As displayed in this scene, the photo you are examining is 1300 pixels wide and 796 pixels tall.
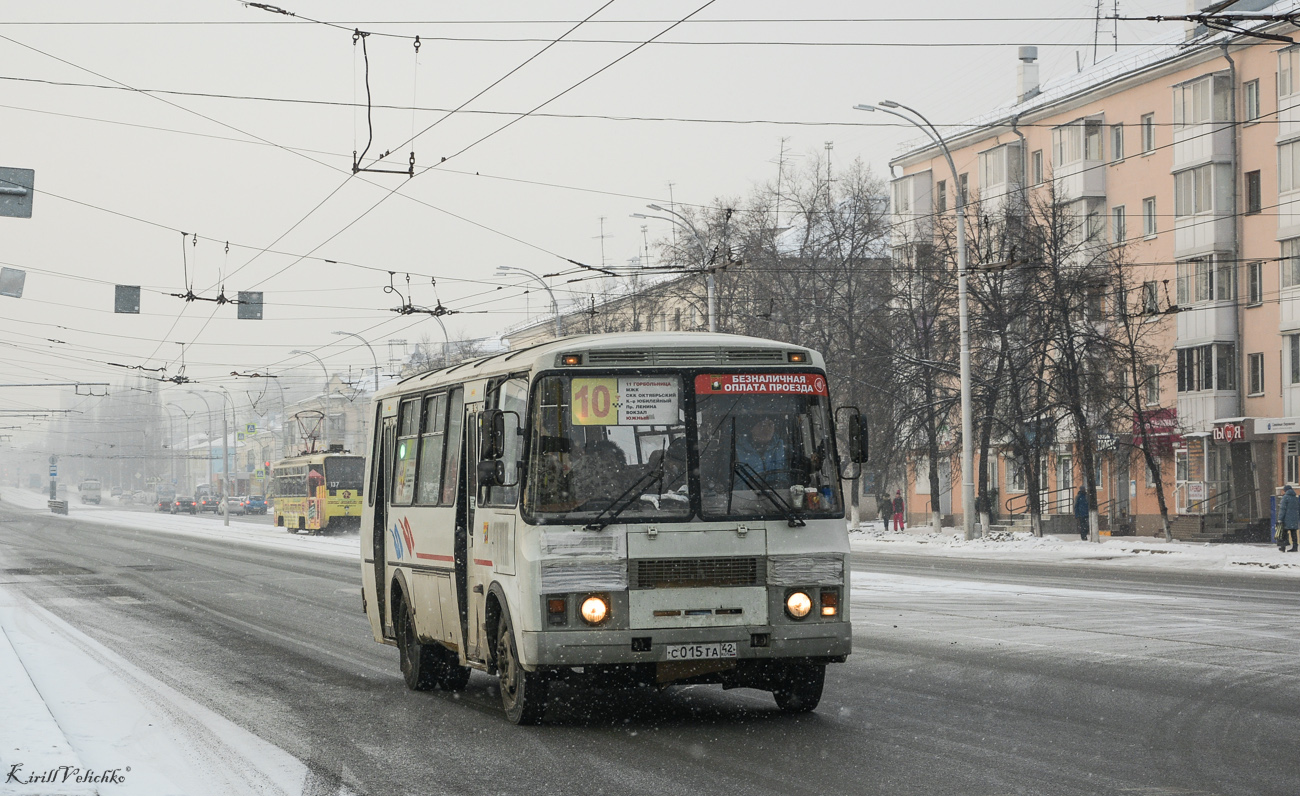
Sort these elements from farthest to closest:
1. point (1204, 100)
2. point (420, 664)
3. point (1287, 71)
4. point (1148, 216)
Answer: point (1148, 216), point (1204, 100), point (1287, 71), point (420, 664)

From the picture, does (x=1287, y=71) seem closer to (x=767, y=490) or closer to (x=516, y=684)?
(x=767, y=490)

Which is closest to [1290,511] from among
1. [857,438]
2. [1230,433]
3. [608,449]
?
[1230,433]

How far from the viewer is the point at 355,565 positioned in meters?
33.2

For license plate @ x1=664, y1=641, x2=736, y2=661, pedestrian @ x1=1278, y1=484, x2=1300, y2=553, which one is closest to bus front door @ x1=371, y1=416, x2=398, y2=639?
license plate @ x1=664, y1=641, x2=736, y2=661

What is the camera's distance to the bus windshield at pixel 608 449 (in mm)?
9500

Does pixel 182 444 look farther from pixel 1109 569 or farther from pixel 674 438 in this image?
pixel 674 438

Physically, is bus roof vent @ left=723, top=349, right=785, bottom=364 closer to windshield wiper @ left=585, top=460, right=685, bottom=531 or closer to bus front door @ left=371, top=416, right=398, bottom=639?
windshield wiper @ left=585, top=460, right=685, bottom=531

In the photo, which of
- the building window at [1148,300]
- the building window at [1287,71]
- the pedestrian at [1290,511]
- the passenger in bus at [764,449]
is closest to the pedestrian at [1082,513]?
the building window at [1148,300]

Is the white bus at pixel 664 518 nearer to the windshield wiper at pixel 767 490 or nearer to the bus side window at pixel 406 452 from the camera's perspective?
the windshield wiper at pixel 767 490

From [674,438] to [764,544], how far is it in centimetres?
87

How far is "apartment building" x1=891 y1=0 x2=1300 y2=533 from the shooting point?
4638 cm

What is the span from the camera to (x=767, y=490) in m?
9.67

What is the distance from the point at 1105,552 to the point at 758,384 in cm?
2793

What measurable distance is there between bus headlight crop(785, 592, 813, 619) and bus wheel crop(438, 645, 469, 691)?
11.9 feet
